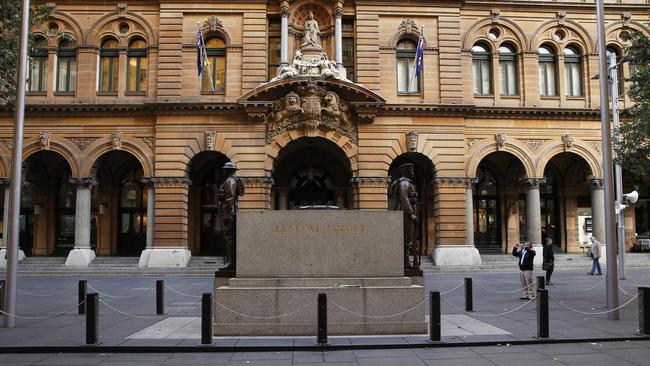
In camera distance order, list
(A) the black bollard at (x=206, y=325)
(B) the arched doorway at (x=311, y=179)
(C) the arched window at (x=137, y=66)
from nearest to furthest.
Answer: (A) the black bollard at (x=206, y=325) < (C) the arched window at (x=137, y=66) < (B) the arched doorway at (x=311, y=179)

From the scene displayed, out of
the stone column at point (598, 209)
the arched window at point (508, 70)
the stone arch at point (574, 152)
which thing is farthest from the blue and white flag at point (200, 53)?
the stone column at point (598, 209)

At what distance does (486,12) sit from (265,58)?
1360 cm

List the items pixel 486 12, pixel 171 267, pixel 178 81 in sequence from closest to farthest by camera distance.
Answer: pixel 171 267 → pixel 178 81 → pixel 486 12

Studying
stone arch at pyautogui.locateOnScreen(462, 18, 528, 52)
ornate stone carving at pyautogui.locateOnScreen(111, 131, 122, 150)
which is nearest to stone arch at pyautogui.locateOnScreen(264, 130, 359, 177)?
ornate stone carving at pyautogui.locateOnScreen(111, 131, 122, 150)

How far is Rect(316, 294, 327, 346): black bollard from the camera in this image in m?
10.0

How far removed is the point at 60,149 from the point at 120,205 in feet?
18.7

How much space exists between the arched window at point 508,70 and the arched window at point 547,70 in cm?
161

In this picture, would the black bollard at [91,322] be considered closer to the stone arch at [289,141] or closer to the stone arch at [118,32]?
the stone arch at [289,141]

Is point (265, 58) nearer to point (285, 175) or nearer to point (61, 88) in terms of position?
point (285, 175)

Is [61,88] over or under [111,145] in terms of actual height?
over

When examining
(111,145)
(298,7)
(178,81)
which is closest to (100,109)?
(111,145)

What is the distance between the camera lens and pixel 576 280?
23156mm

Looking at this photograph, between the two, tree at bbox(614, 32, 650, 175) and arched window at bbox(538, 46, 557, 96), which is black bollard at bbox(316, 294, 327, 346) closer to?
tree at bbox(614, 32, 650, 175)

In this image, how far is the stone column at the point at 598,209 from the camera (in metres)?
30.5
